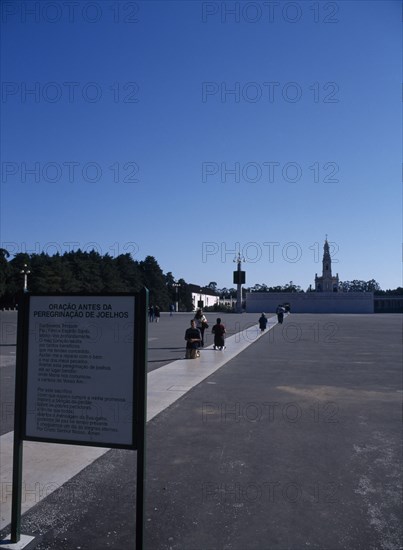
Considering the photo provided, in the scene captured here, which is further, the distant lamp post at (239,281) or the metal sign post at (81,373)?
Result: the distant lamp post at (239,281)

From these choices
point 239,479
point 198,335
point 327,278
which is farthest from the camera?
point 327,278

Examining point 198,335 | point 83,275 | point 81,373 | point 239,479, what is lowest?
point 239,479

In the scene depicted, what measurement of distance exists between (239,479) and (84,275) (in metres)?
92.5

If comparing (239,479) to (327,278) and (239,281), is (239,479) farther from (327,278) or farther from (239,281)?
(327,278)

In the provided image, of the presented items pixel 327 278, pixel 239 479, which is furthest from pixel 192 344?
pixel 327 278

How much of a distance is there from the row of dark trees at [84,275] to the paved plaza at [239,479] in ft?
171

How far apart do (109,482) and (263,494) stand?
1780mm

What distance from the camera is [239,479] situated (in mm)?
5562

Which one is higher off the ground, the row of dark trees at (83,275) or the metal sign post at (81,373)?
the row of dark trees at (83,275)

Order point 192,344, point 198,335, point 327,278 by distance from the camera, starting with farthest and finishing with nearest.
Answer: point 327,278 < point 198,335 < point 192,344

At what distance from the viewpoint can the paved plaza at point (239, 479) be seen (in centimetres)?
434

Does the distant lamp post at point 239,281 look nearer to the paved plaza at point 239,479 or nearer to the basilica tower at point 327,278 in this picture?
the basilica tower at point 327,278

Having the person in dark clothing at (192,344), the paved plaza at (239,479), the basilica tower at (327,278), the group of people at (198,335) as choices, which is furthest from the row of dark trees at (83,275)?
the paved plaza at (239,479)

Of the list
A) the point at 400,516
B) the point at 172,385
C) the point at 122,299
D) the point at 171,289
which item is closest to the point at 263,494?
the point at 400,516
